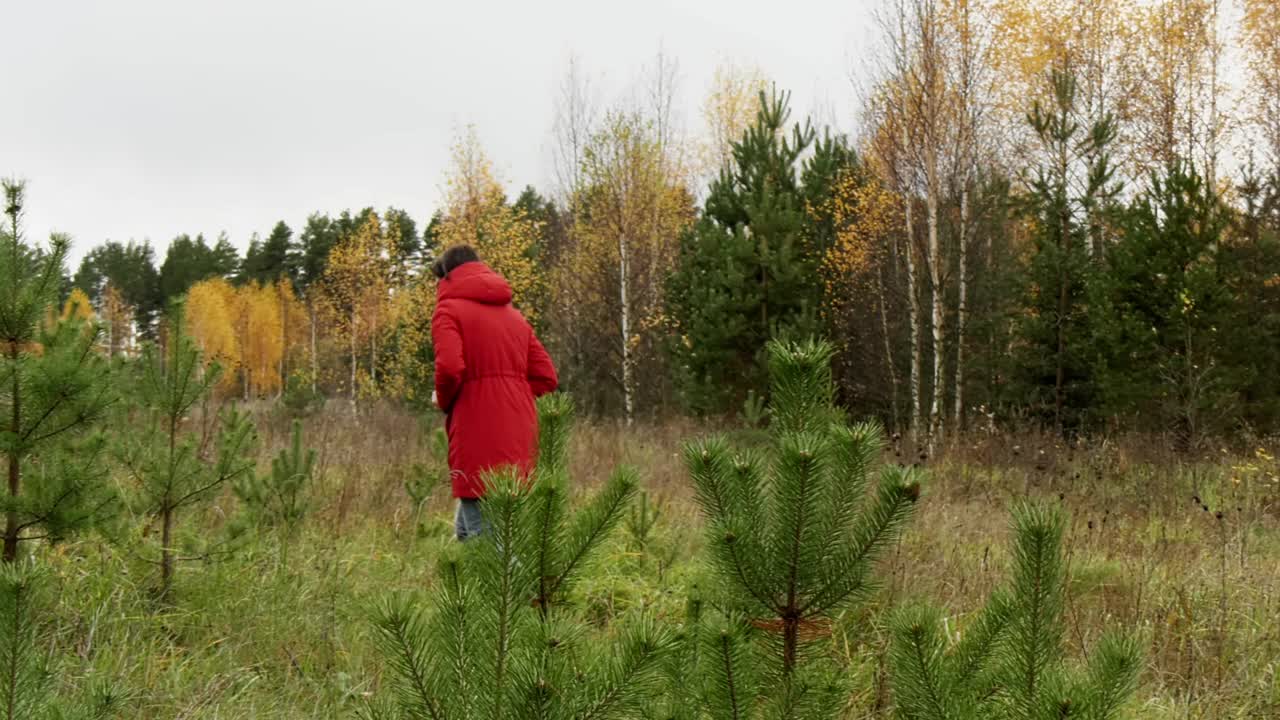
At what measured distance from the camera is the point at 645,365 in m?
19.0

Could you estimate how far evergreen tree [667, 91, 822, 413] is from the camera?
13133mm

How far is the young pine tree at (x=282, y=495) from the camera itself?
13.6ft

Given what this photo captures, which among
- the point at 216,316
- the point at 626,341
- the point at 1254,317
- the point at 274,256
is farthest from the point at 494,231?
the point at 274,256

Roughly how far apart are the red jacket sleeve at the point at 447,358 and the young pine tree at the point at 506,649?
2.54 m

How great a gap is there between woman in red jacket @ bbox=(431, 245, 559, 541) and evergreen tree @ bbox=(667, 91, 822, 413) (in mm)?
8990

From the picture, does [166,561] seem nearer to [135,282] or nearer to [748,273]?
[748,273]

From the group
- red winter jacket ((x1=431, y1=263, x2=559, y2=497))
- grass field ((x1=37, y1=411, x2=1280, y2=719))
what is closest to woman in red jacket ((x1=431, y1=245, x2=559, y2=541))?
red winter jacket ((x1=431, y1=263, x2=559, y2=497))

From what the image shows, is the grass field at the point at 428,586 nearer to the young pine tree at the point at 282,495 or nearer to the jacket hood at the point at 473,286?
the young pine tree at the point at 282,495

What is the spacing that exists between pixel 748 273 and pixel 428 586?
33.7 feet

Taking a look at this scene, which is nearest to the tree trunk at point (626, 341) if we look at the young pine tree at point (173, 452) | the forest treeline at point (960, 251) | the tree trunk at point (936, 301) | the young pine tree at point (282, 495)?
the forest treeline at point (960, 251)

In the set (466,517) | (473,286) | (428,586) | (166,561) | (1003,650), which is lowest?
(428,586)

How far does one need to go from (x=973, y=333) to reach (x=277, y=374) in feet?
122

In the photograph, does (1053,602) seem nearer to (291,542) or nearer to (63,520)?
(63,520)

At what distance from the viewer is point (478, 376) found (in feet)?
12.4
